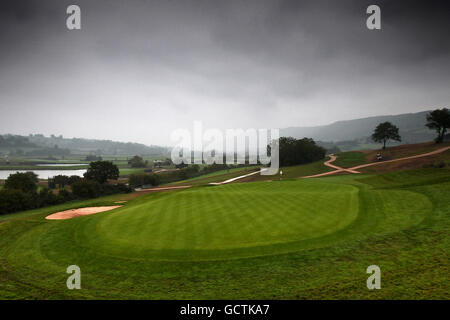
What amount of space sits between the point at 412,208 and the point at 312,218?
9.69m

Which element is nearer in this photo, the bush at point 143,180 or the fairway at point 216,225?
the fairway at point 216,225

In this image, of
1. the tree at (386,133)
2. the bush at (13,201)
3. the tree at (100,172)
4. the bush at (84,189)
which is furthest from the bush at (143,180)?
Answer: the tree at (386,133)

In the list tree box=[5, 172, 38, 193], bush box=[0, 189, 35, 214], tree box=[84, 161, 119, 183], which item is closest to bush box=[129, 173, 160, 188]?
tree box=[84, 161, 119, 183]

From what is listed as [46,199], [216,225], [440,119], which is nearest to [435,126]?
[440,119]

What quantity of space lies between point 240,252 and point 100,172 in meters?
68.1

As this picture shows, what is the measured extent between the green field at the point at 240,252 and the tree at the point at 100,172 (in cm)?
5028

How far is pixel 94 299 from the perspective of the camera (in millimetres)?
8953

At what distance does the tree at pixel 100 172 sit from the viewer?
66.5 m

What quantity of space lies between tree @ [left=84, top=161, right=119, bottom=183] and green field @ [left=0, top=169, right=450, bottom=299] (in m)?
50.3

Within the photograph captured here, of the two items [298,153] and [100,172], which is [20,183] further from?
[298,153]

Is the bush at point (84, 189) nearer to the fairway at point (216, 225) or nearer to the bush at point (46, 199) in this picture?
the bush at point (46, 199)

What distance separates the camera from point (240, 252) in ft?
40.0
